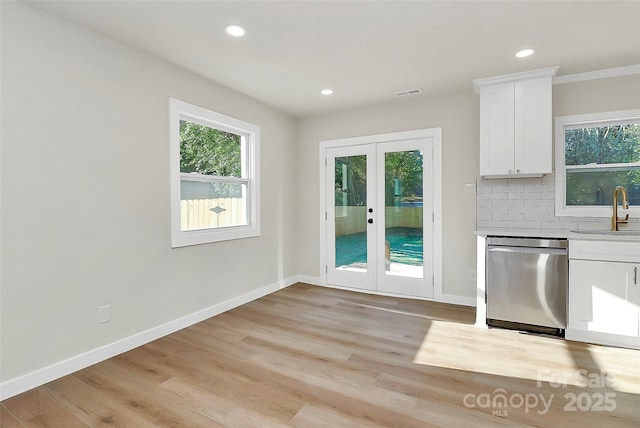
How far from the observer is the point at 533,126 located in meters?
3.23

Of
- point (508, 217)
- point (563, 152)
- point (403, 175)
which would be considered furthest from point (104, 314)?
point (563, 152)

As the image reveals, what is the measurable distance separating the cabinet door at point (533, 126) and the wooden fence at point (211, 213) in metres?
3.14

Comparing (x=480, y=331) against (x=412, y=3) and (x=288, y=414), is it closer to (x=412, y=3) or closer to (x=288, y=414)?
(x=288, y=414)

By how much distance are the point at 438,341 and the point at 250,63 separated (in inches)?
120

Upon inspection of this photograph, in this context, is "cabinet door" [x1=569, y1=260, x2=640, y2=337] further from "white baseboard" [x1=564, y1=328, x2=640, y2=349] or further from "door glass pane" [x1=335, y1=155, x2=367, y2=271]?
"door glass pane" [x1=335, y1=155, x2=367, y2=271]

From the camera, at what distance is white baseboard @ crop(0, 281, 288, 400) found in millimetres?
2117

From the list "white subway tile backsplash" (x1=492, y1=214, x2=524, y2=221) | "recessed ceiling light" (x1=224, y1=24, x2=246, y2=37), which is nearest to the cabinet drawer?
"white subway tile backsplash" (x1=492, y1=214, x2=524, y2=221)

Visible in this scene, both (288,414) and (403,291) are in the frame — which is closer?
(288,414)

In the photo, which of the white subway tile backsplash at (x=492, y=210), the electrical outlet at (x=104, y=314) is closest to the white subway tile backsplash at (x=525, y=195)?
the white subway tile backsplash at (x=492, y=210)

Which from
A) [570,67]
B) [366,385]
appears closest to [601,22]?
[570,67]

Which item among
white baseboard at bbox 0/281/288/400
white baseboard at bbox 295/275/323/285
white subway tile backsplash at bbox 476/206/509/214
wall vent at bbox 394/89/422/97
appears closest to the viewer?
white baseboard at bbox 0/281/288/400

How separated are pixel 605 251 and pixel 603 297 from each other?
0.39 meters

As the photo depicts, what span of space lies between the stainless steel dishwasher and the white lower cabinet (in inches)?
3.3

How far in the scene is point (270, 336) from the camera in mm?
3006
